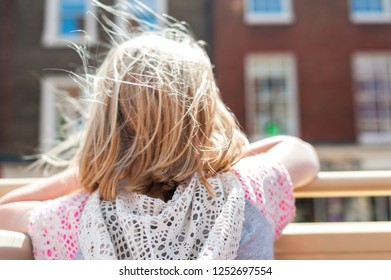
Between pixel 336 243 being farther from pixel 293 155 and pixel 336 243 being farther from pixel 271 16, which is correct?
pixel 271 16

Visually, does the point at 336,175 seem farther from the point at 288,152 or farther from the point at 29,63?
the point at 29,63

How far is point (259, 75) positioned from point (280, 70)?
10.3 inches

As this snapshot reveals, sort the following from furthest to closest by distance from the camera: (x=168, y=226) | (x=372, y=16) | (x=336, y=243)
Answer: (x=372, y=16) < (x=336, y=243) < (x=168, y=226)

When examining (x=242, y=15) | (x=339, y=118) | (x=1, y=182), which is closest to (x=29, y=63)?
(x=242, y=15)

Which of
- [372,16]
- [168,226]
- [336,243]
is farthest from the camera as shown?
[372,16]

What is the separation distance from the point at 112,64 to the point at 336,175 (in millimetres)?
381

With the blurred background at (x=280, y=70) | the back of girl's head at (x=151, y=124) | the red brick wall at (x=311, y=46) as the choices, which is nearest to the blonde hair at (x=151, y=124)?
the back of girl's head at (x=151, y=124)

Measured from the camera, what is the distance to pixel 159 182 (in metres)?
0.59

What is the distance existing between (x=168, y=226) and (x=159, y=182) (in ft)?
0.24

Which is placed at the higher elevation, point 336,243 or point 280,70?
point 280,70

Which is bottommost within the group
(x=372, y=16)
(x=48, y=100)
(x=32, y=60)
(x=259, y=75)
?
(x=48, y=100)

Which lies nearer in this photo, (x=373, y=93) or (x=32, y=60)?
(x=32, y=60)

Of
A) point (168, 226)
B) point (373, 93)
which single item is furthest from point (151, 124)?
point (373, 93)
